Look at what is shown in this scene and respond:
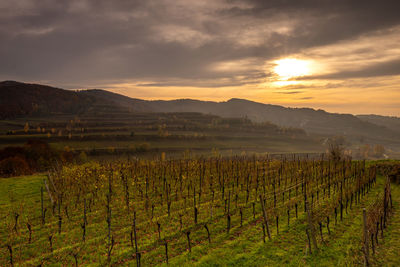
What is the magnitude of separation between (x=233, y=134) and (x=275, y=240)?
18736 cm

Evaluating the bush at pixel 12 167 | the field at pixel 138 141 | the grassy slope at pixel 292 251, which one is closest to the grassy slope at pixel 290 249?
the grassy slope at pixel 292 251

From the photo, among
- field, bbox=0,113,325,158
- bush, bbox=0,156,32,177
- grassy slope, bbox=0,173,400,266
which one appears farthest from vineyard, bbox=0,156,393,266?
field, bbox=0,113,325,158

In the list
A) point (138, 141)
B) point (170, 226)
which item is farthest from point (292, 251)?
point (138, 141)

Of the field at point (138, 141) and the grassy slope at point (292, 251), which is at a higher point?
the grassy slope at point (292, 251)

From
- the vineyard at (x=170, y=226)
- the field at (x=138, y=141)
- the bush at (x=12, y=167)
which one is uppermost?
the vineyard at (x=170, y=226)

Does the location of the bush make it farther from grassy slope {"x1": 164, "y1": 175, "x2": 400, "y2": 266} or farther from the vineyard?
grassy slope {"x1": 164, "y1": 175, "x2": 400, "y2": 266}

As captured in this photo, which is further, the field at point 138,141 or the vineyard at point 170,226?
the field at point 138,141

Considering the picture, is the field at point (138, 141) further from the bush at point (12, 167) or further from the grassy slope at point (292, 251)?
the grassy slope at point (292, 251)

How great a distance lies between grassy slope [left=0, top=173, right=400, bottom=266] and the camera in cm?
1038

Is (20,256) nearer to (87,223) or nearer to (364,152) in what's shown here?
(87,223)

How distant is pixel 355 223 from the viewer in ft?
46.5

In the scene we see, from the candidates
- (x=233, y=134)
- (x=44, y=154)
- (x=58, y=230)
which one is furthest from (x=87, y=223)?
(x=233, y=134)

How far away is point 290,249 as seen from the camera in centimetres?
1151

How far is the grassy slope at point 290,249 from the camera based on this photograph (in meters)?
10.4
